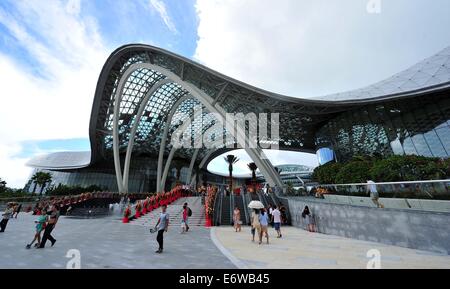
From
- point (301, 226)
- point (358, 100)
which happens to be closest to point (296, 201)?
point (301, 226)

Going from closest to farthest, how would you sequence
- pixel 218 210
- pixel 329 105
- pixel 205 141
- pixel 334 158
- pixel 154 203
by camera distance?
pixel 218 210, pixel 154 203, pixel 329 105, pixel 334 158, pixel 205 141

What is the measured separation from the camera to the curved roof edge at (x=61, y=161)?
60.4m

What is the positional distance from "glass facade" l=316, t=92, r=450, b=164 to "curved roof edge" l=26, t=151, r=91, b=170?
56.1 metres

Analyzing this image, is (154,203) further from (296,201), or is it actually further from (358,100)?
(358,100)

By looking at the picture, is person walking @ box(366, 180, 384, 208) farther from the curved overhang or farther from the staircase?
the curved overhang

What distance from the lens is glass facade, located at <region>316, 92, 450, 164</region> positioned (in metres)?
22.9

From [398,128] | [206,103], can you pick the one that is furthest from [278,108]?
[398,128]

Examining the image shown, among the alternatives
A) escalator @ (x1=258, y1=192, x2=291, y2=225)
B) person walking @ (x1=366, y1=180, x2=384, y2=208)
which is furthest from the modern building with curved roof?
person walking @ (x1=366, y1=180, x2=384, y2=208)

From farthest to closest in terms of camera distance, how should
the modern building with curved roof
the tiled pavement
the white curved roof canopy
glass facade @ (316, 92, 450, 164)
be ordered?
the modern building with curved roof < glass facade @ (316, 92, 450, 164) < the white curved roof canopy < the tiled pavement

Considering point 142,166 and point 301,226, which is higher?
point 142,166

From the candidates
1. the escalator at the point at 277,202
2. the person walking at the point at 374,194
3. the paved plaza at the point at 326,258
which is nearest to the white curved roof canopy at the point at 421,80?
the escalator at the point at 277,202

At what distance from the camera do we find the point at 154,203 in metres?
20.9

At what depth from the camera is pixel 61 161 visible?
65.2 m
